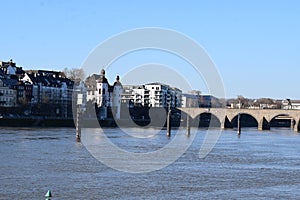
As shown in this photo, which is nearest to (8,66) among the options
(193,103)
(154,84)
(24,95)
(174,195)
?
(24,95)

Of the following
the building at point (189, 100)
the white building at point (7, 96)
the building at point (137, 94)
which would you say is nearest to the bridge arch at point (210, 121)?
the building at point (137, 94)

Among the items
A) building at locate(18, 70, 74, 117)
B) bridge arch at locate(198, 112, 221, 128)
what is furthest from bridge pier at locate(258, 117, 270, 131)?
building at locate(18, 70, 74, 117)

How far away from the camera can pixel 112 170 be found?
24656mm

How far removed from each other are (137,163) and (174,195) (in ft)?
29.3

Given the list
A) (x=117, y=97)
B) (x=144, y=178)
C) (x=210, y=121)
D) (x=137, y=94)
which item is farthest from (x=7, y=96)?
(x=144, y=178)

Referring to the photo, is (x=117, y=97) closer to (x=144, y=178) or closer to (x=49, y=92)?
(x=49, y=92)

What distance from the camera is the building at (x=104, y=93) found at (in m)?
92.4

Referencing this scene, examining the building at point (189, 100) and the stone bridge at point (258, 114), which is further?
the building at point (189, 100)

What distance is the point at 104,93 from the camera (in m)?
97.2

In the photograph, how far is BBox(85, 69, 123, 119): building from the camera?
92.4 meters

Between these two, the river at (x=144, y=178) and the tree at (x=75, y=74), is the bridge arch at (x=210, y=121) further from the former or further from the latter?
the river at (x=144, y=178)

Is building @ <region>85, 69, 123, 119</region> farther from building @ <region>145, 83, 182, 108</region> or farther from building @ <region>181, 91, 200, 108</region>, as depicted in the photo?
building @ <region>181, 91, 200, 108</region>

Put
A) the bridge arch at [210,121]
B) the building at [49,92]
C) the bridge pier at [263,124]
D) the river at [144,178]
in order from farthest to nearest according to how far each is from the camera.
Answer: the bridge arch at [210,121]
the bridge pier at [263,124]
the building at [49,92]
the river at [144,178]

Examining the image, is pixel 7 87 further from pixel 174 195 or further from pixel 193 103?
pixel 193 103
